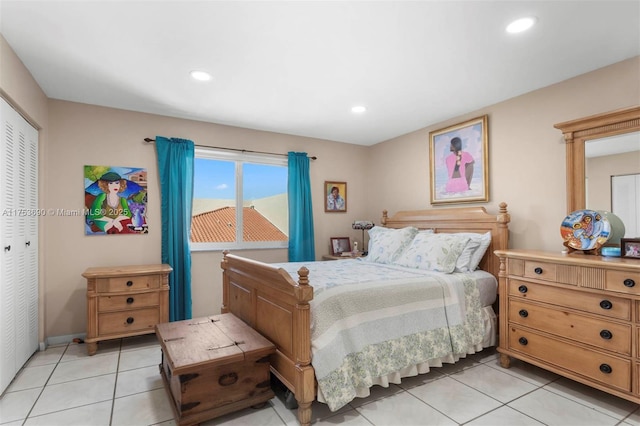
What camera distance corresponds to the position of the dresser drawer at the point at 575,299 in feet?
6.93

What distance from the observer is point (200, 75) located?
2801 mm

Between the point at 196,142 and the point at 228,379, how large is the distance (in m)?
2.87

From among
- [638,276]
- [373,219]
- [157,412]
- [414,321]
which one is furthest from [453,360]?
[373,219]

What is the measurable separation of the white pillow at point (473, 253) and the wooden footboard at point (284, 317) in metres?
1.73

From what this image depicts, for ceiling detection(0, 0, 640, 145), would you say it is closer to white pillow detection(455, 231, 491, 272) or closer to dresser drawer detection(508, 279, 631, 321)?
white pillow detection(455, 231, 491, 272)

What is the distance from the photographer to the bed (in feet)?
6.46

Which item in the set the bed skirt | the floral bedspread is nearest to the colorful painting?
the floral bedspread

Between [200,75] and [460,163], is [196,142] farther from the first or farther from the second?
[460,163]

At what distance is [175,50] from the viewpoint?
2398 millimetres

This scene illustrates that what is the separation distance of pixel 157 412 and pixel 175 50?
2432 mm

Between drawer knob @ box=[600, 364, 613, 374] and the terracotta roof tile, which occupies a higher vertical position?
the terracotta roof tile

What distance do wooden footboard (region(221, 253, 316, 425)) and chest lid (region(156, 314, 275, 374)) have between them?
10 centimetres

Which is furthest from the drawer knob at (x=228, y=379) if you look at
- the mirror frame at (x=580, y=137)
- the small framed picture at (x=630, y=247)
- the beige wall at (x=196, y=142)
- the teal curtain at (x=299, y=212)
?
the mirror frame at (x=580, y=137)

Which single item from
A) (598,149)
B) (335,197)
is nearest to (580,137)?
(598,149)
